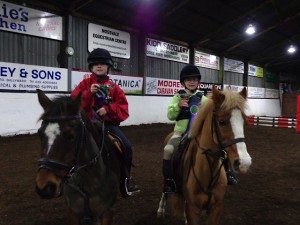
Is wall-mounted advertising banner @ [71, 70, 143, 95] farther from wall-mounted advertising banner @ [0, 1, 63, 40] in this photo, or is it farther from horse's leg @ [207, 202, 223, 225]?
horse's leg @ [207, 202, 223, 225]

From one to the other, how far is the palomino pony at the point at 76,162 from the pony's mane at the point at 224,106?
84cm

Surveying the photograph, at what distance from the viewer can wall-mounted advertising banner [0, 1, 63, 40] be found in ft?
29.6

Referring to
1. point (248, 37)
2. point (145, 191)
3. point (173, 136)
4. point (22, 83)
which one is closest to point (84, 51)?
point (22, 83)

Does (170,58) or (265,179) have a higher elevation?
(170,58)

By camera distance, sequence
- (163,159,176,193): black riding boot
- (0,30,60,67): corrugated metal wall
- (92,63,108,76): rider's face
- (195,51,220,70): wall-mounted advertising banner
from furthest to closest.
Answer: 1. (195,51,220,70): wall-mounted advertising banner
2. (0,30,60,67): corrugated metal wall
3. (163,159,176,193): black riding boot
4. (92,63,108,76): rider's face

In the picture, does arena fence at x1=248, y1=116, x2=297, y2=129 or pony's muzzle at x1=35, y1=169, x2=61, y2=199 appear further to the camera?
arena fence at x1=248, y1=116, x2=297, y2=129

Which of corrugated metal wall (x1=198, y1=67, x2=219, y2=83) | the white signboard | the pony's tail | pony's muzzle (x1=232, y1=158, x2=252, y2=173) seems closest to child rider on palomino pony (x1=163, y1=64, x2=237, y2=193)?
the pony's tail

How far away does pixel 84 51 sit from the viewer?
11.6 m

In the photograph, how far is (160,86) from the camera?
593 inches

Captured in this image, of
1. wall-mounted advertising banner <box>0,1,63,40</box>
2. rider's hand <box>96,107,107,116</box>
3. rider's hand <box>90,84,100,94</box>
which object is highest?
wall-mounted advertising banner <box>0,1,63,40</box>

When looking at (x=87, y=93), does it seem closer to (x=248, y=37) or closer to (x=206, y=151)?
(x=206, y=151)

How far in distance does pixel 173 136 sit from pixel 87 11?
9.47 m

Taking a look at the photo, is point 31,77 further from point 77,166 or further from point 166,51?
point 77,166

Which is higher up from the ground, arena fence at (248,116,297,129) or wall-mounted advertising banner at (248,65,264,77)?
wall-mounted advertising banner at (248,65,264,77)
